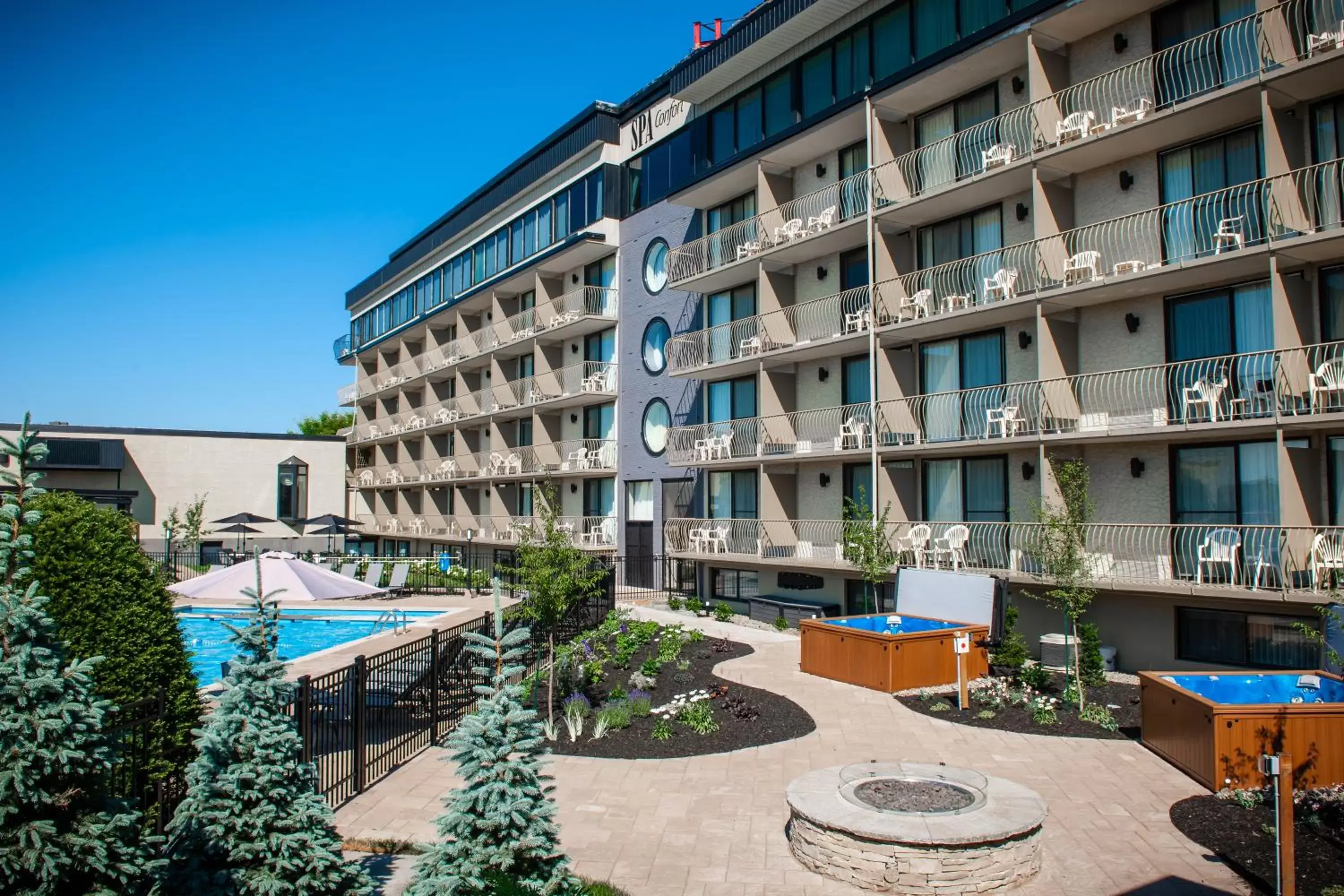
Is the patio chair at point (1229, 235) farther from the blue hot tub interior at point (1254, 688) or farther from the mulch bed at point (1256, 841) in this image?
the mulch bed at point (1256, 841)

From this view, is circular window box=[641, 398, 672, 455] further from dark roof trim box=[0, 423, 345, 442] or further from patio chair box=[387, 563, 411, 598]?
dark roof trim box=[0, 423, 345, 442]

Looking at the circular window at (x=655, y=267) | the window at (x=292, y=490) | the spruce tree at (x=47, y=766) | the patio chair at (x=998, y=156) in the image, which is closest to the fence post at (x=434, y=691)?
the spruce tree at (x=47, y=766)

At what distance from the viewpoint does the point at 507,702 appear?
21.5 ft

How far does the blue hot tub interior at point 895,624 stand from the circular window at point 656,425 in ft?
46.8

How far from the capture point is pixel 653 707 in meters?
14.3

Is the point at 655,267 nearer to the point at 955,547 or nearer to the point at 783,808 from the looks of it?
the point at 955,547

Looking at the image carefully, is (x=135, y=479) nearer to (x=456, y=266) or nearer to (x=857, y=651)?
(x=456, y=266)

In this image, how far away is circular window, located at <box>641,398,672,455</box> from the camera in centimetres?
3145

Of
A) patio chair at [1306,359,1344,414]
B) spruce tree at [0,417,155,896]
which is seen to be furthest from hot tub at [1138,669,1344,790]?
spruce tree at [0,417,155,896]

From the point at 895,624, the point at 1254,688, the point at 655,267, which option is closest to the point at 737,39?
the point at 655,267

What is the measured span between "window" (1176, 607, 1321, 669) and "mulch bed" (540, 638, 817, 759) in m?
7.81

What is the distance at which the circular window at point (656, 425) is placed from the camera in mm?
31453

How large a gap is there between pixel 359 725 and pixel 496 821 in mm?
4942

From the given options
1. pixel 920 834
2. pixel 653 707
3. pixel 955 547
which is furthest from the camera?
pixel 955 547
